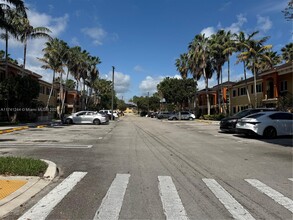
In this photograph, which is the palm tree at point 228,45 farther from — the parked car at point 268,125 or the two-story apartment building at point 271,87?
the parked car at point 268,125

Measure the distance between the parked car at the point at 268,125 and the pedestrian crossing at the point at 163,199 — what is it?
1045cm

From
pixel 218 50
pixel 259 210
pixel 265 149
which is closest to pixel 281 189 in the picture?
pixel 259 210

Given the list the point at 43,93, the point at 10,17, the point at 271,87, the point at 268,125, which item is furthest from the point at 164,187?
the point at 43,93

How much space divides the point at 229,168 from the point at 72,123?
27.5 meters

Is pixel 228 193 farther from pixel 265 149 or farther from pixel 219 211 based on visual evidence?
pixel 265 149

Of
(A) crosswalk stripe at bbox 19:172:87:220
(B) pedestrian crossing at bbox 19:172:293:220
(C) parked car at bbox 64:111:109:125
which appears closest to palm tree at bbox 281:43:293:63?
(C) parked car at bbox 64:111:109:125

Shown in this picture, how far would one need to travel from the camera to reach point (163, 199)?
20.3 feet

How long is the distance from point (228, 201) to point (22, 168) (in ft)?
16.1

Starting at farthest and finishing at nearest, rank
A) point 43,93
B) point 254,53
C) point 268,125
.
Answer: point 43,93, point 254,53, point 268,125

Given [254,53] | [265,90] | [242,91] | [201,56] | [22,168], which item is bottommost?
[22,168]

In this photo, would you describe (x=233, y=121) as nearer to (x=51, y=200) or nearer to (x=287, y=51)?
(x=51, y=200)

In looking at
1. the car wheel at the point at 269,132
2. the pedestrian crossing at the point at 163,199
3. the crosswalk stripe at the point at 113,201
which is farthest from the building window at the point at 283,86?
the crosswalk stripe at the point at 113,201

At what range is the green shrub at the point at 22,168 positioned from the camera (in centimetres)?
781

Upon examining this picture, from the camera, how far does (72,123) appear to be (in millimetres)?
35031
